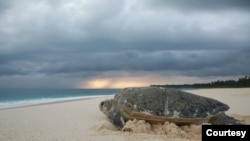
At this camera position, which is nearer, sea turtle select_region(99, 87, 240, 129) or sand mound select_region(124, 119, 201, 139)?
sand mound select_region(124, 119, 201, 139)

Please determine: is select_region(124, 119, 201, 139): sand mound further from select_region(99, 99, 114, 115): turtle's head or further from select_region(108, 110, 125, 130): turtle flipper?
select_region(99, 99, 114, 115): turtle's head

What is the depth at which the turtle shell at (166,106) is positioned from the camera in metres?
8.18

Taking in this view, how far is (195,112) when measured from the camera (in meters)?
8.22

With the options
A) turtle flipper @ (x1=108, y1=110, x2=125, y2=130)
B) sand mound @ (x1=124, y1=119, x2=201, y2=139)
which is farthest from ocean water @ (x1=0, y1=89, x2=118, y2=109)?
sand mound @ (x1=124, y1=119, x2=201, y2=139)

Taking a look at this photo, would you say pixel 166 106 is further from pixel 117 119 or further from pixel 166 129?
pixel 117 119

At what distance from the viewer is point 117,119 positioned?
29.3ft

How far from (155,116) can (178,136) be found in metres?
0.76

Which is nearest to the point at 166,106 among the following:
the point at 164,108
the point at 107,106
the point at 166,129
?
the point at 164,108

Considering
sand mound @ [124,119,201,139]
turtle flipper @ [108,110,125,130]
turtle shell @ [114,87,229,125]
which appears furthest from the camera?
turtle flipper @ [108,110,125,130]

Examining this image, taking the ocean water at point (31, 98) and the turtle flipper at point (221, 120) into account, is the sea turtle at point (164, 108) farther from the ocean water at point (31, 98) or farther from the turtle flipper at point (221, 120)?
the ocean water at point (31, 98)

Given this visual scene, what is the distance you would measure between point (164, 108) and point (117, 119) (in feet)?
4.77

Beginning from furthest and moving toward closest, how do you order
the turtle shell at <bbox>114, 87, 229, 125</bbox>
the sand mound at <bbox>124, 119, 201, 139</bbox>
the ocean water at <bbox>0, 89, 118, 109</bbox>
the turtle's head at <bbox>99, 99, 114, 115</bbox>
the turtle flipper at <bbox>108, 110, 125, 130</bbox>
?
1. the ocean water at <bbox>0, 89, 118, 109</bbox>
2. the turtle's head at <bbox>99, 99, 114, 115</bbox>
3. the turtle flipper at <bbox>108, 110, 125, 130</bbox>
4. the turtle shell at <bbox>114, 87, 229, 125</bbox>
5. the sand mound at <bbox>124, 119, 201, 139</bbox>

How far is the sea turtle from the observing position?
8.19 metres

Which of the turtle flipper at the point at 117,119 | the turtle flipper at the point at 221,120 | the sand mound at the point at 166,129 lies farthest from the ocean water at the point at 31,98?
the turtle flipper at the point at 221,120
